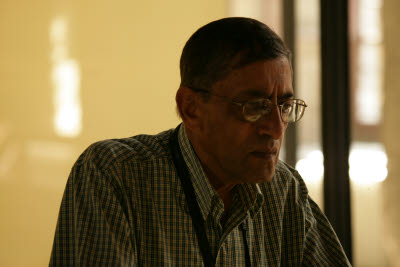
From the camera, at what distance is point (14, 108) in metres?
2.75

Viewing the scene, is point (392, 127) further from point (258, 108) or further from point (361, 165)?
point (258, 108)

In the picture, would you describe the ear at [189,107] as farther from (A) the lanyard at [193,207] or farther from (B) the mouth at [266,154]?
(B) the mouth at [266,154]

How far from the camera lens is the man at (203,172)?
1.31 metres

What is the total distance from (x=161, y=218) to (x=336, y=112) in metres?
2.10

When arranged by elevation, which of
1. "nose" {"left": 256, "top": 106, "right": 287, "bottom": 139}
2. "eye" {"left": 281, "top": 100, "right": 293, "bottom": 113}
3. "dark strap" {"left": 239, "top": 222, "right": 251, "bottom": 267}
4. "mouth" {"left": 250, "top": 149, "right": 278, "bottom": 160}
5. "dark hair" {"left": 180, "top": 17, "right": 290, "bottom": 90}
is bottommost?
"dark strap" {"left": 239, "top": 222, "right": 251, "bottom": 267}

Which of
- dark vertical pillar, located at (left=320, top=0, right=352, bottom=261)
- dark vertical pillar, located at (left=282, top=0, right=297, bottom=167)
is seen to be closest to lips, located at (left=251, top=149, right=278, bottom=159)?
dark vertical pillar, located at (left=320, top=0, right=352, bottom=261)

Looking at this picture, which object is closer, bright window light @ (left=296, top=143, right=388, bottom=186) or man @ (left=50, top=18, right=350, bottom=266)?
man @ (left=50, top=18, right=350, bottom=266)

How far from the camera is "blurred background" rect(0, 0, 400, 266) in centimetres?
275

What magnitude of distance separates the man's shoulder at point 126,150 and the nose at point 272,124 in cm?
27

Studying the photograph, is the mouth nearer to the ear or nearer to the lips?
the lips

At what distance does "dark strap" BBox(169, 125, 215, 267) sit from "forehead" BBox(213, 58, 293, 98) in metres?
0.22

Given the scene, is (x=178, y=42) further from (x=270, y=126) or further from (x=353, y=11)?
(x=270, y=126)

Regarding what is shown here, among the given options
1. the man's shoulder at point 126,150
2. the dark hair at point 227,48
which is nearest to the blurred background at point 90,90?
the man's shoulder at point 126,150

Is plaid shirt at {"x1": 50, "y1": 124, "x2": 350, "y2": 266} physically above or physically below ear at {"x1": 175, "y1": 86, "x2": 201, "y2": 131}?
below
